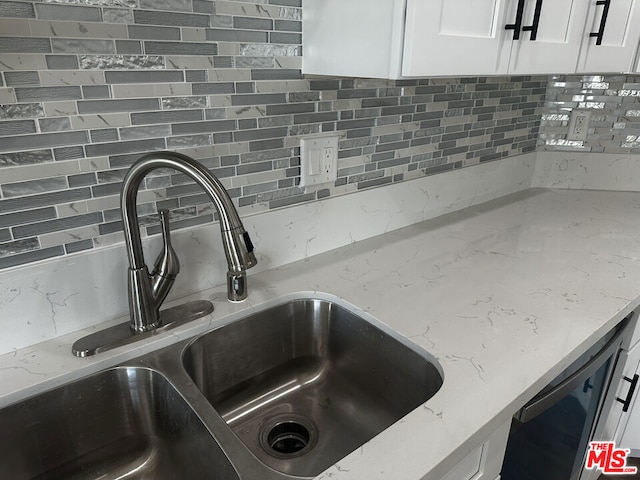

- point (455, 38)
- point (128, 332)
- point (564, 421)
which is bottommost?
point (564, 421)

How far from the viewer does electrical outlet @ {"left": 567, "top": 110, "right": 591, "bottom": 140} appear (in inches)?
69.0

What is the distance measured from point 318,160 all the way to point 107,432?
0.72 metres

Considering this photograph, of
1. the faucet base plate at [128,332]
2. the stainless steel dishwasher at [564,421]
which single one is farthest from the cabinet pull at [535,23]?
the faucet base plate at [128,332]

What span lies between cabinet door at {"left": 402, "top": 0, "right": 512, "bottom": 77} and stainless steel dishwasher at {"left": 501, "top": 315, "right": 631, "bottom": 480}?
604mm

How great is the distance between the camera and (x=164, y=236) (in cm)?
86

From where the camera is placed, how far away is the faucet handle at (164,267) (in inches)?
33.6

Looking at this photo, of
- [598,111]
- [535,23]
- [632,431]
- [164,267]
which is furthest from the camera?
[598,111]

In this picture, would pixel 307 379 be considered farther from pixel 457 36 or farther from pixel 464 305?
pixel 457 36

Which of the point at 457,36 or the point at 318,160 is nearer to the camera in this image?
the point at 457,36

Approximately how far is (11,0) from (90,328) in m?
0.56

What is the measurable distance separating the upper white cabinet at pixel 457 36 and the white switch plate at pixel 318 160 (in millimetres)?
166

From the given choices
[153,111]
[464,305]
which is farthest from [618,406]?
[153,111]

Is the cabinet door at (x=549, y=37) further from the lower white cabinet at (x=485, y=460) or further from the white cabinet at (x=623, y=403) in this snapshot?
the lower white cabinet at (x=485, y=460)

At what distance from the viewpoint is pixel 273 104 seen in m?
1.02
